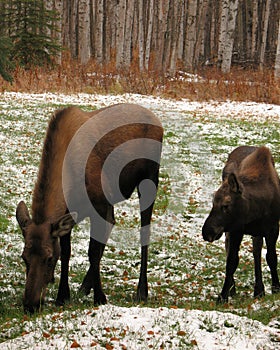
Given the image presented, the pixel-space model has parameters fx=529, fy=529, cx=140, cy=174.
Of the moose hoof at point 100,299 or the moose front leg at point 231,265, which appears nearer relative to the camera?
the moose hoof at point 100,299

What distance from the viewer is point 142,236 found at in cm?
737

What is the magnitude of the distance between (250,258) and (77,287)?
3.24 metres

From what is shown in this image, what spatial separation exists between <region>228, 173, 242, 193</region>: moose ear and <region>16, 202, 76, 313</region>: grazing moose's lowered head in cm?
220

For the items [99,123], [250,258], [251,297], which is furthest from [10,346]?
[250,258]

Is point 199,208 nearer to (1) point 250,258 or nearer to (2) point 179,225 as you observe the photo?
(2) point 179,225

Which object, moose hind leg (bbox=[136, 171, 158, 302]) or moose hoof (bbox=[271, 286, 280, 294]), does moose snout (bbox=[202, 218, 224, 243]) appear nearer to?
moose hind leg (bbox=[136, 171, 158, 302])

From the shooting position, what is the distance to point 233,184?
6.78 meters

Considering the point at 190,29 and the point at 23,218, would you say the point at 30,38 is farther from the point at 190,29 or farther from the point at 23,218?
the point at 23,218

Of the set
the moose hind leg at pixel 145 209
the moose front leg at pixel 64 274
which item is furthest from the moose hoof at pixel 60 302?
the moose hind leg at pixel 145 209

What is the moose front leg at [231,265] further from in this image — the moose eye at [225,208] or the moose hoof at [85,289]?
the moose hoof at [85,289]

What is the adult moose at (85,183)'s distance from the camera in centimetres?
543

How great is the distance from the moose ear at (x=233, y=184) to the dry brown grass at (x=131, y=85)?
1525 cm

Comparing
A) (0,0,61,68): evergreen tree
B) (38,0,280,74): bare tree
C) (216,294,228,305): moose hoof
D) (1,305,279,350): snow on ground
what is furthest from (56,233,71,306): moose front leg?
(38,0,280,74): bare tree

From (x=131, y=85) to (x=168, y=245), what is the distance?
14826 mm
